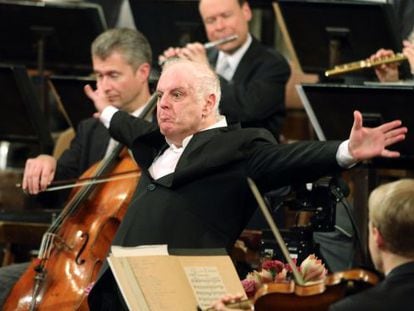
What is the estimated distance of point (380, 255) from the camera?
338cm

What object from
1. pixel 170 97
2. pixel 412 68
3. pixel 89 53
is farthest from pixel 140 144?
pixel 89 53

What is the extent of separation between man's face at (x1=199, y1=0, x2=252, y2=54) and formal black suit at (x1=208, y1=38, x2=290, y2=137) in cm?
10

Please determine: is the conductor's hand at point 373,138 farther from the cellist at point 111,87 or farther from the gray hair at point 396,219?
the cellist at point 111,87

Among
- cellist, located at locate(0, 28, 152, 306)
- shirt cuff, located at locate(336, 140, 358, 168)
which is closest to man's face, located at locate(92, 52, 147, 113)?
cellist, located at locate(0, 28, 152, 306)

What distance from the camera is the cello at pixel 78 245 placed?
15.9ft

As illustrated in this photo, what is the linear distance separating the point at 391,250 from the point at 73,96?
3.27 meters

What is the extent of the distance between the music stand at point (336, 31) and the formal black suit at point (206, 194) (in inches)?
63.7

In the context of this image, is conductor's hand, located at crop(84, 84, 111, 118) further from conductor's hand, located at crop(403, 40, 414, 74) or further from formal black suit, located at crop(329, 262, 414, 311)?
formal black suit, located at crop(329, 262, 414, 311)

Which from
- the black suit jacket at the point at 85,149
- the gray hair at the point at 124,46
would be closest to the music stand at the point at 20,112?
the black suit jacket at the point at 85,149

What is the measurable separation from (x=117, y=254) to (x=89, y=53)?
123 inches

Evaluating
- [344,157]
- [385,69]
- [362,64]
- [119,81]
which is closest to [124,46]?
[119,81]

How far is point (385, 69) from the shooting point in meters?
5.75

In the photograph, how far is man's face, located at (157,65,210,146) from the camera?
4.55 m

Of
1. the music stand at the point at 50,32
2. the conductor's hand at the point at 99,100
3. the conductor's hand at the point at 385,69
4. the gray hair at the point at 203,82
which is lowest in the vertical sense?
the conductor's hand at the point at 385,69
